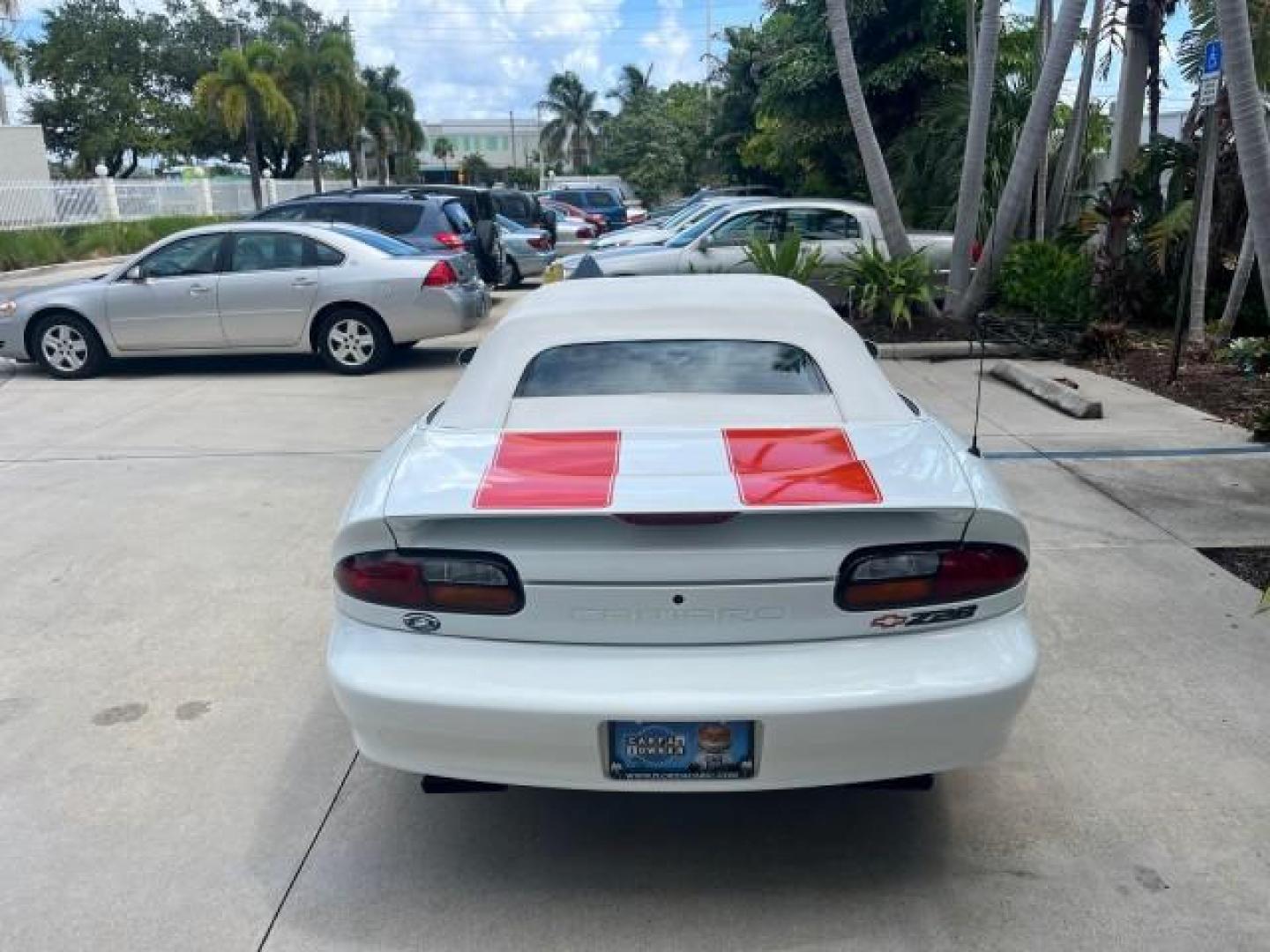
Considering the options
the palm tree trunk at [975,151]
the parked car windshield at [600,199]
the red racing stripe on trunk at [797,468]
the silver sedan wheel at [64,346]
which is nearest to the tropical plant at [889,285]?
the palm tree trunk at [975,151]

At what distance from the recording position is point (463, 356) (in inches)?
195

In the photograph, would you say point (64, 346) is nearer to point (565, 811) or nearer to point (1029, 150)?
point (565, 811)

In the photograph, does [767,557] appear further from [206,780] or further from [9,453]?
[9,453]

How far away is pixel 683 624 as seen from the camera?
2650mm

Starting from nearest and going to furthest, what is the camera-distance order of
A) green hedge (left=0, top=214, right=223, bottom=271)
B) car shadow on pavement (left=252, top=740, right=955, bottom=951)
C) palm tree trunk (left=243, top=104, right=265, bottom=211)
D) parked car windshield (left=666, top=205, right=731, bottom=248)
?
car shadow on pavement (left=252, top=740, right=955, bottom=951), parked car windshield (left=666, top=205, right=731, bottom=248), green hedge (left=0, top=214, right=223, bottom=271), palm tree trunk (left=243, top=104, right=265, bottom=211)

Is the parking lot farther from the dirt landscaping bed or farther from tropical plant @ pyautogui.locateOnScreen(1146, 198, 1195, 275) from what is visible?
tropical plant @ pyautogui.locateOnScreen(1146, 198, 1195, 275)

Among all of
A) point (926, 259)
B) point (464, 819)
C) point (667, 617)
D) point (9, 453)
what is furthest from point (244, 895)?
point (926, 259)

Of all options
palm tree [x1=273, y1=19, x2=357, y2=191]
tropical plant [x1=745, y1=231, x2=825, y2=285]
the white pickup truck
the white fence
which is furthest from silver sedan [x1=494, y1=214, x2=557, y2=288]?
palm tree [x1=273, y1=19, x2=357, y2=191]

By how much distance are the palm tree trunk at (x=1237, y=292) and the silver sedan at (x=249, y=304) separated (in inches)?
288

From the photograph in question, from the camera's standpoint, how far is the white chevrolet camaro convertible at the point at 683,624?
2.58 metres

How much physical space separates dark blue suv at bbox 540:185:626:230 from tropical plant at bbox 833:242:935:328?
17.3m

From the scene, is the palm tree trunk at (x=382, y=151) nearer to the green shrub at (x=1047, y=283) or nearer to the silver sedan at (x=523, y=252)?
the silver sedan at (x=523, y=252)

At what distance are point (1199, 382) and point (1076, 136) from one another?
572 centimetres

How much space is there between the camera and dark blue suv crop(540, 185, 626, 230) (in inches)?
1140
